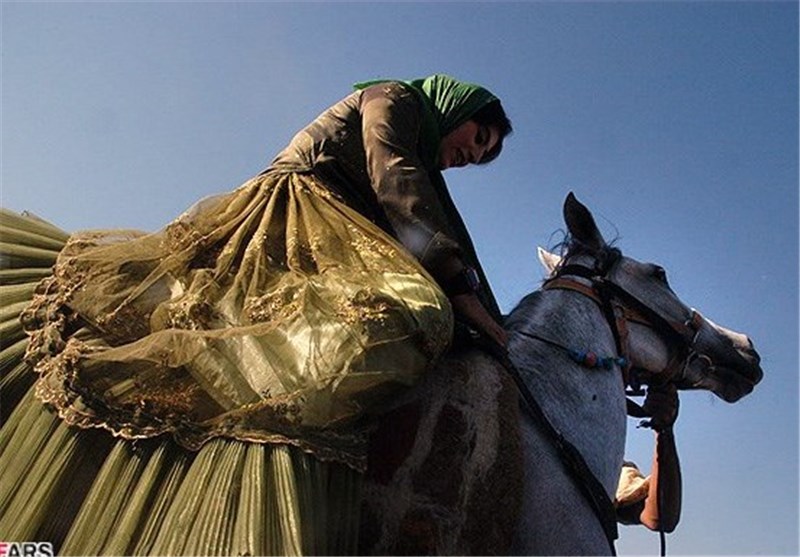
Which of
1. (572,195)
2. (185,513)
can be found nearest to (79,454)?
(185,513)

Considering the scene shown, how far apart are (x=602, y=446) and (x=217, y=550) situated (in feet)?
6.71

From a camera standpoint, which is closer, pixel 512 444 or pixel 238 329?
pixel 238 329

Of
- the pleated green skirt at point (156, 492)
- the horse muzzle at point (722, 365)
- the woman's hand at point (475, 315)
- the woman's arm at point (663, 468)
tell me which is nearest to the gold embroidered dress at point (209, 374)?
the pleated green skirt at point (156, 492)

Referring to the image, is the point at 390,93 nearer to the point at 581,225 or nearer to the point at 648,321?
the point at 581,225

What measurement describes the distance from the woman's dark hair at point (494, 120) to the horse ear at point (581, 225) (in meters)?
1.03

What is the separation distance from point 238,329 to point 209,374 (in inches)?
6.9

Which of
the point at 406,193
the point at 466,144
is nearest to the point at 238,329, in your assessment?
the point at 406,193

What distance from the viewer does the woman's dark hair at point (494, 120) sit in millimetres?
3947

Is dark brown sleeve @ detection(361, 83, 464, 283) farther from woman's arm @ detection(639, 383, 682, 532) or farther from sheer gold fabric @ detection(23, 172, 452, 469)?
woman's arm @ detection(639, 383, 682, 532)

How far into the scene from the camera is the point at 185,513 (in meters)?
2.38

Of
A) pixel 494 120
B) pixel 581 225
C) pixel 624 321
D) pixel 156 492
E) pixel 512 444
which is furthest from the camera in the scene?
pixel 581 225

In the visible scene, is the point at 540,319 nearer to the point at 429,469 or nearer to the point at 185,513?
the point at 429,469

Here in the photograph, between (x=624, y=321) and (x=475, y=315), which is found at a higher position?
(x=624, y=321)

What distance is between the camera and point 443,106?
A: 3.86 meters
